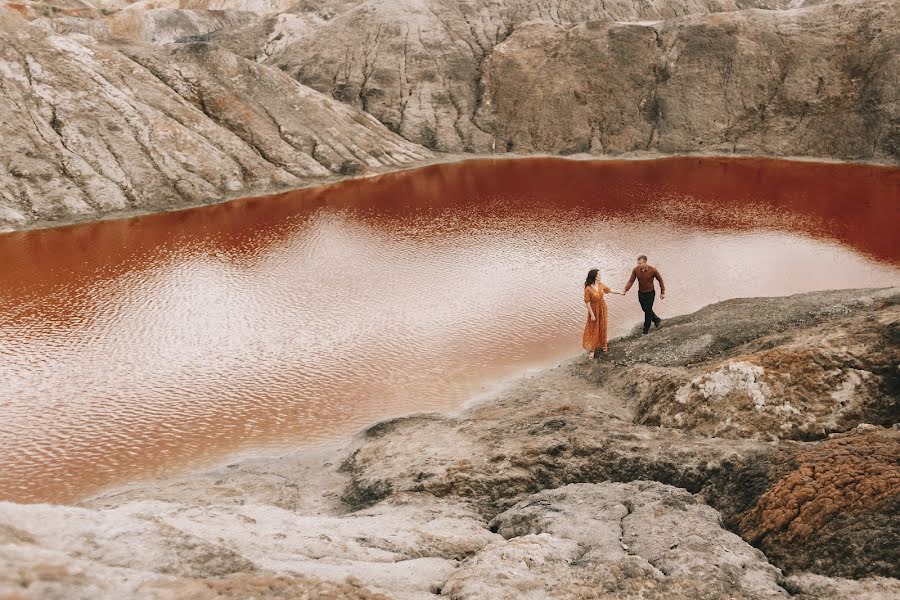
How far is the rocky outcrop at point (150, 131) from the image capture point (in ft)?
104

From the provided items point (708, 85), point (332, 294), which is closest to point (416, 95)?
point (708, 85)

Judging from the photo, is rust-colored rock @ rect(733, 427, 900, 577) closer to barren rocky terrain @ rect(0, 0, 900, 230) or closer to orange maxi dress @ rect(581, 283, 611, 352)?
orange maxi dress @ rect(581, 283, 611, 352)

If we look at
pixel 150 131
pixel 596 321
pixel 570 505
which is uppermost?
pixel 150 131

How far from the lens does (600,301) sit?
12.5m

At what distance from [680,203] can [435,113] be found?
2528 cm

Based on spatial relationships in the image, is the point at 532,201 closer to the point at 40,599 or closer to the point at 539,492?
the point at 539,492

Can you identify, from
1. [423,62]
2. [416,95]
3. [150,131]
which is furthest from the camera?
[423,62]

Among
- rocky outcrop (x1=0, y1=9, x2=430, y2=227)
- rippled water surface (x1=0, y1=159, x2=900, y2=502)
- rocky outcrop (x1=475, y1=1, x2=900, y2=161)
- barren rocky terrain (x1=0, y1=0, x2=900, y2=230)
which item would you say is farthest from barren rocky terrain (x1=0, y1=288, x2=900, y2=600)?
rocky outcrop (x1=475, y1=1, x2=900, y2=161)

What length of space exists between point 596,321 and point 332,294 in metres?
9.40

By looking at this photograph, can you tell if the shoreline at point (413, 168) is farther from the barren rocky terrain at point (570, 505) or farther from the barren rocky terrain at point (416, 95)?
the barren rocky terrain at point (570, 505)

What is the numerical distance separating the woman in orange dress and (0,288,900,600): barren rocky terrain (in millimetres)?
1405

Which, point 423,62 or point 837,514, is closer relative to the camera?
point 837,514

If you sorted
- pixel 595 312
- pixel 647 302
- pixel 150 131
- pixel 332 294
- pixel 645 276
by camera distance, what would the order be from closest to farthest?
pixel 595 312, pixel 645 276, pixel 647 302, pixel 332 294, pixel 150 131

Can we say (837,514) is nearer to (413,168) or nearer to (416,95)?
(413,168)
